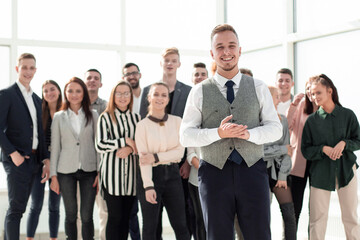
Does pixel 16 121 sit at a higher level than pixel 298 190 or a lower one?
higher

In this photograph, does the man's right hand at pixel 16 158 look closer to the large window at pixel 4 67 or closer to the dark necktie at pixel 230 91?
the large window at pixel 4 67

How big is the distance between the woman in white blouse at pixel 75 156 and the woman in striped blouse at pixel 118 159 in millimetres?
222

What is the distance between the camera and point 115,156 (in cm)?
325

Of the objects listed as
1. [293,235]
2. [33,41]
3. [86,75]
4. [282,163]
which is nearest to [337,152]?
[282,163]

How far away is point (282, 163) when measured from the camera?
3305 millimetres

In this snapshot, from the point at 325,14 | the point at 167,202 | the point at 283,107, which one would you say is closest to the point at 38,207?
the point at 167,202

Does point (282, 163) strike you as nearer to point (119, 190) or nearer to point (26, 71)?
point (119, 190)

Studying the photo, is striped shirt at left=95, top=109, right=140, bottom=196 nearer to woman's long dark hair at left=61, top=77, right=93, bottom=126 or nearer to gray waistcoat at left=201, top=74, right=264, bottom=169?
woman's long dark hair at left=61, top=77, right=93, bottom=126

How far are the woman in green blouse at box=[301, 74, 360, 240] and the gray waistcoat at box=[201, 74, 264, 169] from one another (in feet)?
4.90

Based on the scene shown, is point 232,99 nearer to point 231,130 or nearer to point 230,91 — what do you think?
point 230,91

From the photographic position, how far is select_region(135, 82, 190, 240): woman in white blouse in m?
3.04

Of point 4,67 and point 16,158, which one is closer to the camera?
point 16,158

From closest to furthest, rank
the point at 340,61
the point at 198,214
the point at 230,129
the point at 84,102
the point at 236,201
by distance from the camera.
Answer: the point at 230,129 < the point at 236,201 < the point at 198,214 < the point at 84,102 < the point at 340,61

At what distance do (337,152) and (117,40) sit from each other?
319cm
